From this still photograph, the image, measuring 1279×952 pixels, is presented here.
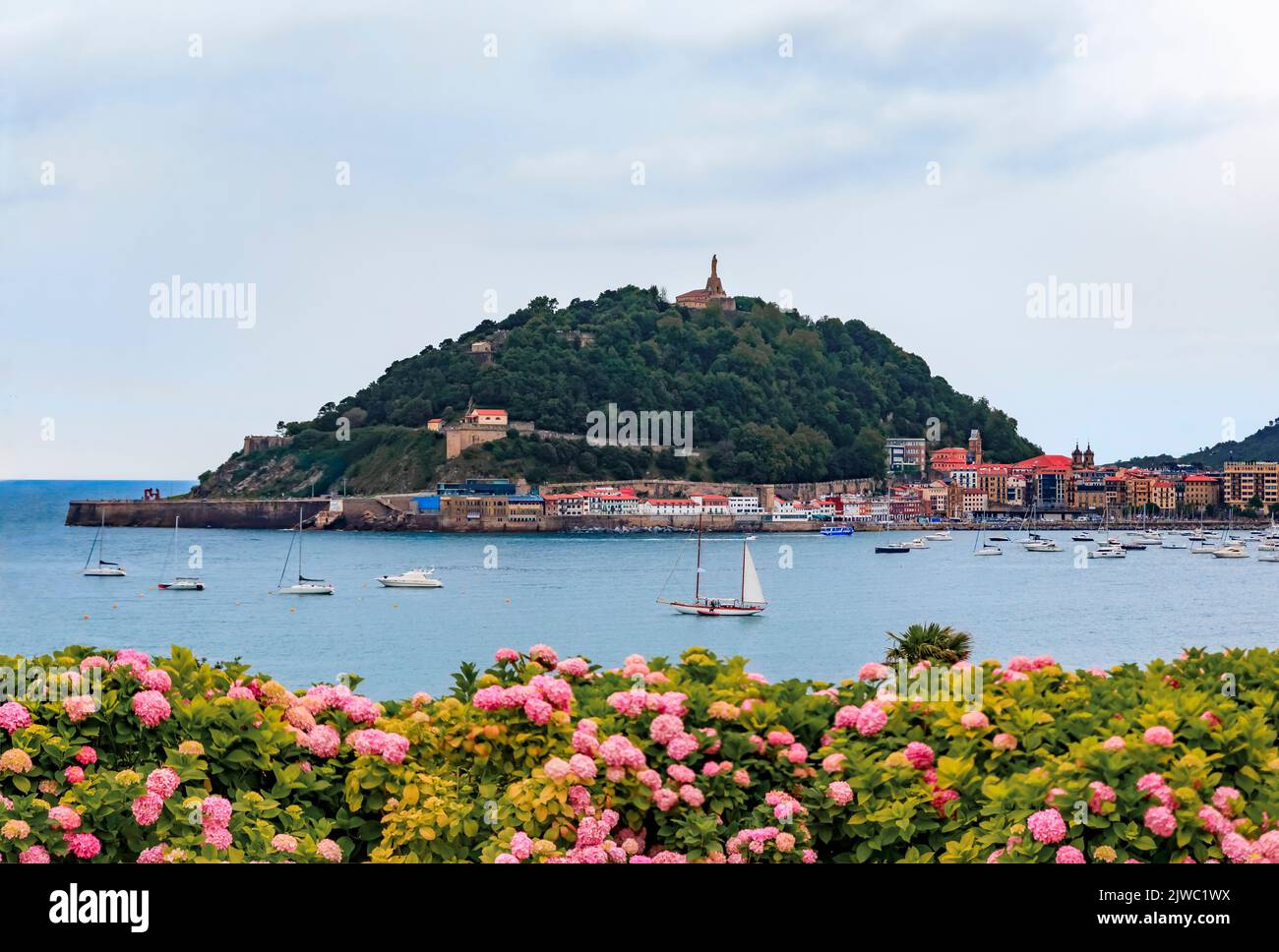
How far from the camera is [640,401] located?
146 meters

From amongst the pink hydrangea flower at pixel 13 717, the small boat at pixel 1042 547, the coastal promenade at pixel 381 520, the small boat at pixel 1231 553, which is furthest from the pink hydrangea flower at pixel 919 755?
the coastal promenade at pixel 381 520

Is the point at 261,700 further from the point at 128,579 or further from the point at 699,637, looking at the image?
the point at 128,579

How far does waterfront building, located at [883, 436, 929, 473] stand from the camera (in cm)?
15425

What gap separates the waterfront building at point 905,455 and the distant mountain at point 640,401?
2742 mm

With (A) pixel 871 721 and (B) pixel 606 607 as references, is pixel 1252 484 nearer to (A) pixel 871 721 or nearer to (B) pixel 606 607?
(B) pixel 606 607

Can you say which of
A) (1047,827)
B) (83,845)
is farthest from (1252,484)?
(83,845)

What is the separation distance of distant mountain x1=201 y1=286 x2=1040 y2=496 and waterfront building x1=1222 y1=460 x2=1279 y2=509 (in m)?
26.5

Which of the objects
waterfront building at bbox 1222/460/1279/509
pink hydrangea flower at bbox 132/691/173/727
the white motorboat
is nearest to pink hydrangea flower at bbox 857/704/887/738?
pink hydrangea flower at bbox 132/691/173/727

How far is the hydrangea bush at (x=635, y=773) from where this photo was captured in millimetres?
5656

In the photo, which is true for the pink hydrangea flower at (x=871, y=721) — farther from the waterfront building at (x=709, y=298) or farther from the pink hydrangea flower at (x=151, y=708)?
the waterfront building at (x=709, y=298)

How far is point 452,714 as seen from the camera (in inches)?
262

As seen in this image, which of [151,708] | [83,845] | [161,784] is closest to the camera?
[83,845]

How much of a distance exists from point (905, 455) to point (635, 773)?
496ft

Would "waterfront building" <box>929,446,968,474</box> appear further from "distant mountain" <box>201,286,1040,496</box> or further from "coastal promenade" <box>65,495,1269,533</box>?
"coastal promenade" <box>65,495,1269,533</box>
